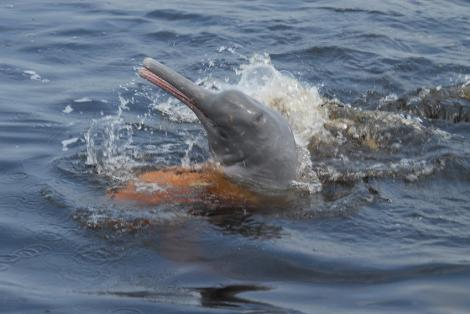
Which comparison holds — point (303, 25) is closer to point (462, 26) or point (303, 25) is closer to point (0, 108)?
point (462, 26)

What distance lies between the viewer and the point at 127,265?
5570mm

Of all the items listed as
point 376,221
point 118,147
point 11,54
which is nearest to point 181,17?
point 11,54

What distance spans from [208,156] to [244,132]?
0.92 m

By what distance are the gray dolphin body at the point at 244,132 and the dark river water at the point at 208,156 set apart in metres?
0.25

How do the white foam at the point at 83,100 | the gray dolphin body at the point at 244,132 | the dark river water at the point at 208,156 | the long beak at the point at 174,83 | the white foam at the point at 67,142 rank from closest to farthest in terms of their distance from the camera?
1. the dark river water at the point at 208,156
2. the long beak at the point at 174,83
3. the gray dolphin body at the point at 244,132
4. the white foam at the point at 67,142
5. the white foam at the point at 83,100

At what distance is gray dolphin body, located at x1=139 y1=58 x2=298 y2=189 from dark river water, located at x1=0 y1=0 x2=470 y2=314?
25cm

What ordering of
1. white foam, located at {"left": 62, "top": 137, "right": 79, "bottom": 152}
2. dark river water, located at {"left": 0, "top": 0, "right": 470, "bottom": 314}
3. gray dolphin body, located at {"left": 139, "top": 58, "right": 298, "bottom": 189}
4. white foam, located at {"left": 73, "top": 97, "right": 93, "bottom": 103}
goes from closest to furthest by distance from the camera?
dark river water, located at {"left": 0, "top": 0, "right": 470, "bottom": 314}
gray dolphin body, located at {"left": 139, "top": 58, "right": 298, "bottom": 189}
white foam, located at {"left": 62, "top": 137, "right": 79, "bottom": 152}
white foam, located at {"left": 73, "top": 97, "right": 93, "bottom": 103}

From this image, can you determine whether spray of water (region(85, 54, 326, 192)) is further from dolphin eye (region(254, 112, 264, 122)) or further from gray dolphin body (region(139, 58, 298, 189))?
dolphin eye (region(254, 112, 264, 122))

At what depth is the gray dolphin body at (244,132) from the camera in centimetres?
672

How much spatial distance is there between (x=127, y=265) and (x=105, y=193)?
1.26 m

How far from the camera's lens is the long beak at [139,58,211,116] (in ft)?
21.7

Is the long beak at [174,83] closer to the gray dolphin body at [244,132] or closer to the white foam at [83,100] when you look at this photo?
the gray dolphin body at [244,132]

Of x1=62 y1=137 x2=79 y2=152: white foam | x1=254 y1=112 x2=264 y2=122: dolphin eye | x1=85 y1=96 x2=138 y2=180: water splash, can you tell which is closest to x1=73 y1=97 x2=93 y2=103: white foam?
x1=85 y1=96 x2=138 y2=180: water splash

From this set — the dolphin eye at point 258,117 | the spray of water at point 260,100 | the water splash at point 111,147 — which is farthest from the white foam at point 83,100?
the dolphin eye at point 258,117
